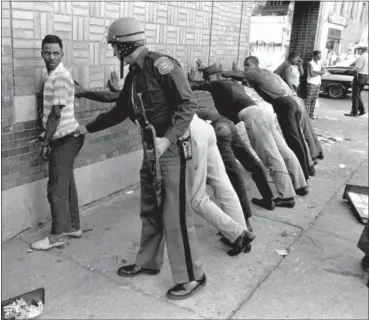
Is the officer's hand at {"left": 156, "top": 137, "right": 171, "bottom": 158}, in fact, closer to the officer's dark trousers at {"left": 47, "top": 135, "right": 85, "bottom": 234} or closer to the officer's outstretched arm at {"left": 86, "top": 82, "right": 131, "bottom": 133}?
the officer's outstretched arm at {"left": 86, "top": 82, "right": 131, "bottom": 133}

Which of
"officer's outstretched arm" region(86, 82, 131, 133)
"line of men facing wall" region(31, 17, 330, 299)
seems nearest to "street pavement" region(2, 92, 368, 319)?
"line of men facing wall" region(31, 17, 330, 299)

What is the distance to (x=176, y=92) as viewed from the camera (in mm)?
2832

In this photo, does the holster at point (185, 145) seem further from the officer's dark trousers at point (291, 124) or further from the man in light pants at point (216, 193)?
the officer's dark trousers at point (291, 124)

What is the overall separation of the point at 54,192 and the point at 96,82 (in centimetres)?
139

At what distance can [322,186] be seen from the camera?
19.6 ft

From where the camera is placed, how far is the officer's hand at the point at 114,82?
14.8 ft

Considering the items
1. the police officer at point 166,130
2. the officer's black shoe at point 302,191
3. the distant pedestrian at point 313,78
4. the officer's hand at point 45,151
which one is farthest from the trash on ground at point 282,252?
the distant pedestrian at point 313,78

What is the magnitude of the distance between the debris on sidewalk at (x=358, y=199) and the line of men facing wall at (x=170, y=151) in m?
0.74

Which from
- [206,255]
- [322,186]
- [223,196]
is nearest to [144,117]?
[223,196]

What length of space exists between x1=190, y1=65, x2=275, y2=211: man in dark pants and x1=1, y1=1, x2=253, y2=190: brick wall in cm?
98

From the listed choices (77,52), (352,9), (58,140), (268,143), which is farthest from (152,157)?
(352,9)

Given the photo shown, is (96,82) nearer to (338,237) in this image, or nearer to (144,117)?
(144,117)

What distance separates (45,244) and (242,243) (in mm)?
1743

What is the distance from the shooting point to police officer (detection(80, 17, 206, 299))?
2850 millimetres
